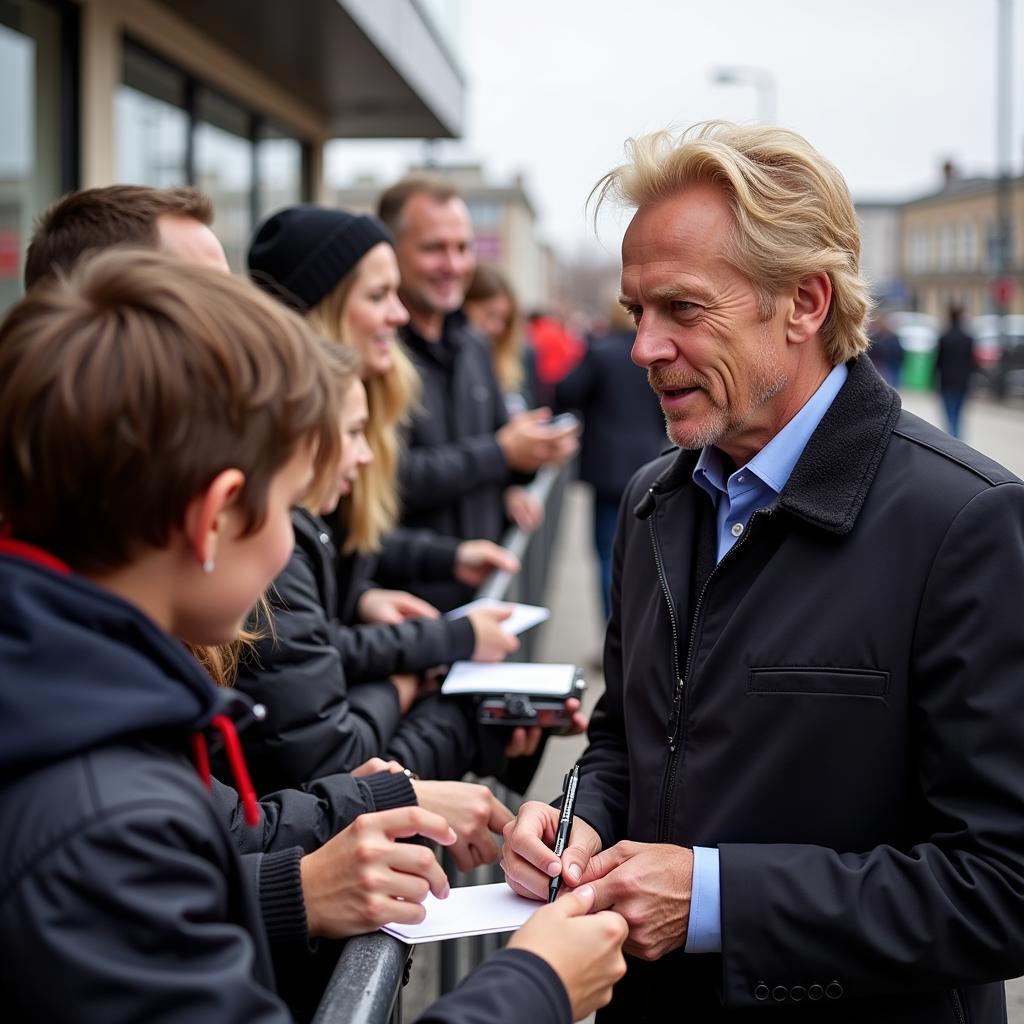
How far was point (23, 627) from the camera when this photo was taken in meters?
1.12

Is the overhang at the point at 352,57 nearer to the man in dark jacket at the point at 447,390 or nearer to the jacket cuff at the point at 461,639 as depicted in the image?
the man in dark jacket at the point at 447,390

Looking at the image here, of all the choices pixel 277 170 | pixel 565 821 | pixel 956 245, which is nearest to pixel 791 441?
pixel 565 821

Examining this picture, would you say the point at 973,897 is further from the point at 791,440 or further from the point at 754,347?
the point at 754,347

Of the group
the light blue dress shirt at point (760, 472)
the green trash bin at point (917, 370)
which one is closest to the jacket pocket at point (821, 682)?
the light blue dress shirt at point (760, 472)

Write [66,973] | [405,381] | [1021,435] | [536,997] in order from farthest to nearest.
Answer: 1. [1021,435]
2. [405,381]
3. [536,997]
4. [66,973]

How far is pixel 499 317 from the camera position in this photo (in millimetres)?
8641

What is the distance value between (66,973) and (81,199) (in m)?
1.71

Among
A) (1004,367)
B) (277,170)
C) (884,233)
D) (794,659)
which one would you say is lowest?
(794,659)

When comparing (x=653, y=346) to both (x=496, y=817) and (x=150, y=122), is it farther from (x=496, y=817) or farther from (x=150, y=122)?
(x=150, y=122)

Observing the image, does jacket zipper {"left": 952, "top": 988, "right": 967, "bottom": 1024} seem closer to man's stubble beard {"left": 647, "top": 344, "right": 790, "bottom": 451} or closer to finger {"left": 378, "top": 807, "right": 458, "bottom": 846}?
finger {"left": 378, "top": 807, "right": 458, "bottom": 846}

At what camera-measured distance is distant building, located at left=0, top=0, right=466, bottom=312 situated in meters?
5.66

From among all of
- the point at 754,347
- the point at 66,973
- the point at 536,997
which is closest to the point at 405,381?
the point at 754,347

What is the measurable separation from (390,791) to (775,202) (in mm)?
1255

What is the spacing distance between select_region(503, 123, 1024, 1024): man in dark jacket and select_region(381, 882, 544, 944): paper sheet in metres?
0.04
